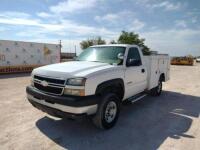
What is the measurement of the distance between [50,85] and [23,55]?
15.4m

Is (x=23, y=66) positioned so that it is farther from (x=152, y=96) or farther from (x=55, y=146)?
(x=55, y=146)

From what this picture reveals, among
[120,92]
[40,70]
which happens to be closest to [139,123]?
[120,92]

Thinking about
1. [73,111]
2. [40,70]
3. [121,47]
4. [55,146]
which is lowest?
[55,146]

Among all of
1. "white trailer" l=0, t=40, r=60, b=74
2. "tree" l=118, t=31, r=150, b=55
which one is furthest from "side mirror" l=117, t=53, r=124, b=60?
"tree" l=118, t=31, r=150, b=55

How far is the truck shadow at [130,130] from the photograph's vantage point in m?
3.81

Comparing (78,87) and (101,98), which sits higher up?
(78,87)

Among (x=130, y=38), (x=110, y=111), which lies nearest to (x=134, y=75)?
(x=110, y=111)

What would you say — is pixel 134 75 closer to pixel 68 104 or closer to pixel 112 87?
pixel 112 87

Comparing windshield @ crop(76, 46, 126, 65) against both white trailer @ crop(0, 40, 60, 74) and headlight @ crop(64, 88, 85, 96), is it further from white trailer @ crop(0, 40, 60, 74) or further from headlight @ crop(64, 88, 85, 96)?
white trailer @ crop(0, 40, 60, 74)

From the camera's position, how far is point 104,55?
17.4 ft

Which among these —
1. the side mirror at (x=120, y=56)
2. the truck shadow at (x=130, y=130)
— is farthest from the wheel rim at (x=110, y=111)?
the side mirror at (x=120, y=56)

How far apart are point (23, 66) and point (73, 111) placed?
14.9 meters

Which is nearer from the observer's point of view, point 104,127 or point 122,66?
point 104,127

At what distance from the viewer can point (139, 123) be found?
4918mm
